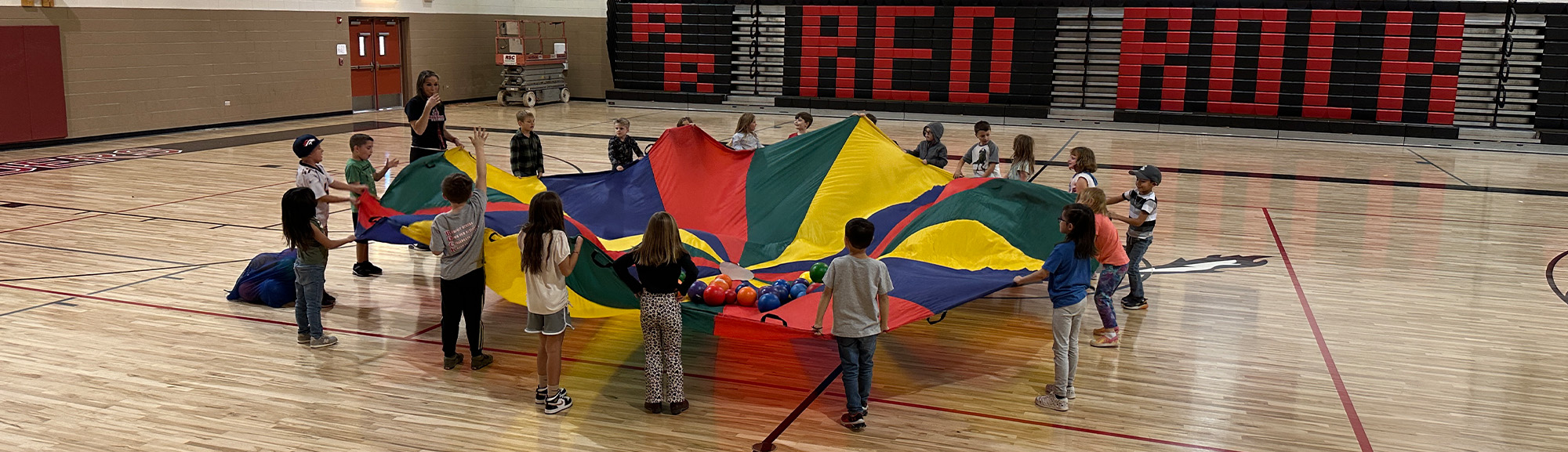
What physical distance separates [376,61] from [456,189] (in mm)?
14053

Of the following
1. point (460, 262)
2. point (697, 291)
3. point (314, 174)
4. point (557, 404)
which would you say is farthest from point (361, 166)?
point (557, 404)

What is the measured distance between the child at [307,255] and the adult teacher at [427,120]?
1.52 m

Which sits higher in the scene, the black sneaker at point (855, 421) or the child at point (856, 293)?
the child at point (856, 293)

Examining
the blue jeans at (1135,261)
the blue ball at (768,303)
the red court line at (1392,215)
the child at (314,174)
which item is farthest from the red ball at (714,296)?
the red court line at (1392,215)

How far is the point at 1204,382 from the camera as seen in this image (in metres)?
4.77

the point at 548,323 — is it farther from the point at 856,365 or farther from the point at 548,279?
the point at 856,365

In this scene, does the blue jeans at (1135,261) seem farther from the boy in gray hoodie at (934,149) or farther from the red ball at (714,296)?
the red ball at (714,296)

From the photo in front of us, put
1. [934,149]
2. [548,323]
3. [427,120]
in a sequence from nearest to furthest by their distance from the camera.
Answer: [548,323] < [427,120] < [934,149]

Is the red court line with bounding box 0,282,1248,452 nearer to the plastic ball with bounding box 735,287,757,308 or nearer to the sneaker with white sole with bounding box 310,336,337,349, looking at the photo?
the sneaker with white sole with bounding box 310,336,337,349

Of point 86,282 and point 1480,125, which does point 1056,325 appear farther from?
point 1480,125

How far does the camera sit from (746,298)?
4715 mm

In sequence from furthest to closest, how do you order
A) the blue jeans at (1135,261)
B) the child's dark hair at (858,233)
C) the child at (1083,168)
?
the blue jeans at (1135,261)
the child at (1083,168)
the child's dark hair at (858,233)

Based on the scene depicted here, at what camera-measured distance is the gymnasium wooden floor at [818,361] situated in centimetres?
411

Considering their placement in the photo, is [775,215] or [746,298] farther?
[775,215]
